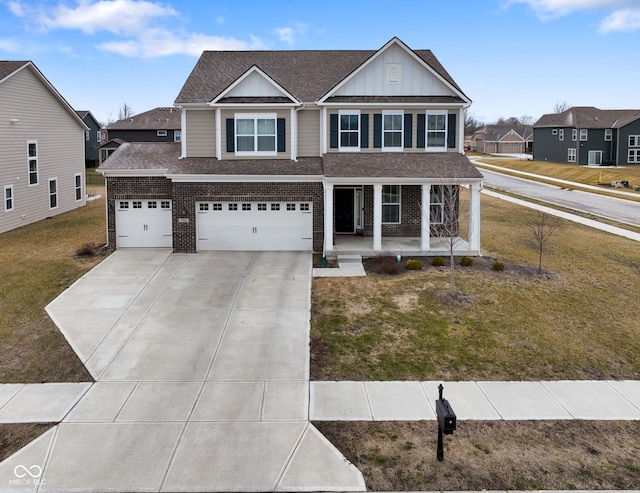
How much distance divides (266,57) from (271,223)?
9.51m

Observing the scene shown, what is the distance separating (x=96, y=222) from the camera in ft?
98.1

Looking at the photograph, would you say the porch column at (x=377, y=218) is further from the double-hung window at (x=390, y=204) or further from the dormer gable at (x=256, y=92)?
the dormer gable at (x=256, y=92)

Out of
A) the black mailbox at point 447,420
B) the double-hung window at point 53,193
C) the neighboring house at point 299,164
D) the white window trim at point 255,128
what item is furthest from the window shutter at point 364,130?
the double-hung window at point 53,193

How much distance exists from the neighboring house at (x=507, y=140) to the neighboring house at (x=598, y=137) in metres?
30.1

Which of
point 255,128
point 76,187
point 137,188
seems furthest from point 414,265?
point 76,187

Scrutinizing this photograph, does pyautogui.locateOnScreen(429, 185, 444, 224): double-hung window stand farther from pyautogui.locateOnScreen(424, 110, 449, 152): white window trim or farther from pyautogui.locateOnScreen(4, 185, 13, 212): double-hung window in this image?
pyautogui.locateOnScreen(4, 185, 13, 212): double-hung window

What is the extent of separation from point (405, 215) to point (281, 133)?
21.5 ft

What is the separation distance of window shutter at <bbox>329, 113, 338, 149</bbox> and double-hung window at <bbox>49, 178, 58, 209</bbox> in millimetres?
18505

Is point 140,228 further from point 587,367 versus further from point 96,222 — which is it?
point 587,367

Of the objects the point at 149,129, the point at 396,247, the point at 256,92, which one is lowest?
the point at 396,247

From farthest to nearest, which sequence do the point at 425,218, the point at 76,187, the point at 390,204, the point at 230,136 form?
the point at 76,187 → the point at 390,204 → the point at 230,136 → the point at 425,218

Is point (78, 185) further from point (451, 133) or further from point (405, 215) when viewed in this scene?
point (451, 133)

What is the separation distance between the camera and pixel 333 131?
23.4 metres

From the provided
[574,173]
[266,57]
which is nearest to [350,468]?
[266,57]
